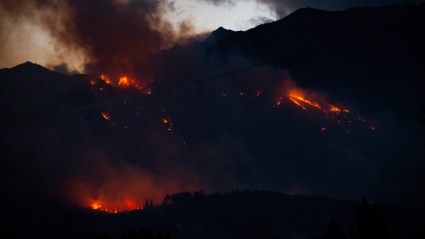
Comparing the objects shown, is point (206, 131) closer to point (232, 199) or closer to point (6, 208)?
point (232, 199)

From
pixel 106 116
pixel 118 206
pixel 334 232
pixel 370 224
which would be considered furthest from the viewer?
pixel 106 116

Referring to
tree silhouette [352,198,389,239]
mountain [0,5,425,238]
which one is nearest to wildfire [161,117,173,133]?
mountain [0,5,425,238]

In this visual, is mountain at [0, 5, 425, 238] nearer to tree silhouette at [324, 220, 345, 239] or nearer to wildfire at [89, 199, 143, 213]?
wildfire at [89, 199, 143, 213]

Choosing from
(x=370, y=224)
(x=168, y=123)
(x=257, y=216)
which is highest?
(x=168, y=123)

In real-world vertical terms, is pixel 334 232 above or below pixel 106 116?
below

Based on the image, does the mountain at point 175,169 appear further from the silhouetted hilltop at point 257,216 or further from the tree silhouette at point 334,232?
the tree silhouette at point 334,232

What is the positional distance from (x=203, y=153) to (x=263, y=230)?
5091 cm

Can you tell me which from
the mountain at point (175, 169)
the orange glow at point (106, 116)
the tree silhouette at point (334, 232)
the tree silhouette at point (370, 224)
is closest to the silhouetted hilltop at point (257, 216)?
the mountain at point (175, 169)

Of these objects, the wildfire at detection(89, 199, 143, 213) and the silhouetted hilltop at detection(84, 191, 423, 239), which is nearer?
the silhouetted hilltop at detection(84, 191, 423, 239)

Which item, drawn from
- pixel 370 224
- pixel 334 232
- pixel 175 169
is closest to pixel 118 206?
pixel 175 169

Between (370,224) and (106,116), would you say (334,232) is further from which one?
(106,116)

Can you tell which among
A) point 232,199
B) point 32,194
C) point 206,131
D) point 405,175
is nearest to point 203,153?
point 206,131

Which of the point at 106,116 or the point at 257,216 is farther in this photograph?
the point at 106,116

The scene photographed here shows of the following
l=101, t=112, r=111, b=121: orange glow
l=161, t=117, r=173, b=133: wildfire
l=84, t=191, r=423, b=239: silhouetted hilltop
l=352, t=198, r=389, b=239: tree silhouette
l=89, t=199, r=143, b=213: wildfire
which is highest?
l=101, t=112, r=111, b=121: orange glow
